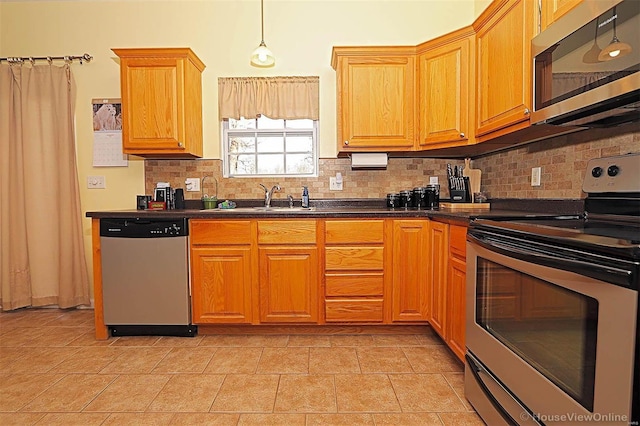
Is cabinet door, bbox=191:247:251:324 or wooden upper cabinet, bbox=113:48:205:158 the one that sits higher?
wooden upper cabinet, bbox=113:48:205:158

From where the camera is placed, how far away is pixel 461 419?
1.67 meters

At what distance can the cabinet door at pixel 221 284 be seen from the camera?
2582mm

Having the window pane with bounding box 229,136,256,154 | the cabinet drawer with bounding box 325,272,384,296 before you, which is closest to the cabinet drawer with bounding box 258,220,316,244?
the cabinet drawer with bounding box 325,272,384,296

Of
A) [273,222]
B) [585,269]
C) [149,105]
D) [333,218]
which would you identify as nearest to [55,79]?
[149,105]

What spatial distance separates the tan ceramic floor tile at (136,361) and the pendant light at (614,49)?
2.68m

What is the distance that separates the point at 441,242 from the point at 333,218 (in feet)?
2.43

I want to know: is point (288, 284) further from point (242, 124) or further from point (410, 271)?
point (242, 124)

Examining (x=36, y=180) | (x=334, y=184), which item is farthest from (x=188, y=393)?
(x=36, y=180)

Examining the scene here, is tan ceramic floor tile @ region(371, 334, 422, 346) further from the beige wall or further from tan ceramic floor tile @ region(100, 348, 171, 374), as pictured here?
the beige wall

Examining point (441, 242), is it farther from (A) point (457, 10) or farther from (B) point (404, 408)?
(A) point (457, 10)

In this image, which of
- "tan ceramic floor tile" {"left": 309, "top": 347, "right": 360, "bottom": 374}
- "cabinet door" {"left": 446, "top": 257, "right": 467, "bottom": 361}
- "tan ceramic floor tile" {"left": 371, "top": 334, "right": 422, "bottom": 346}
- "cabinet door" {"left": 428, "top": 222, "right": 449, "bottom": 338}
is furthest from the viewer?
"tan ceramic floor tile" {"left": 371, "top": 334, "right": 422, "bottom": 346}

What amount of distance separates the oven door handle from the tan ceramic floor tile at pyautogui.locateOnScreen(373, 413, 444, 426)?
84cm

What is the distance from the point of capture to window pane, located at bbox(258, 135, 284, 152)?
3.33m

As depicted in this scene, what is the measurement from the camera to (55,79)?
→ 125 inches
